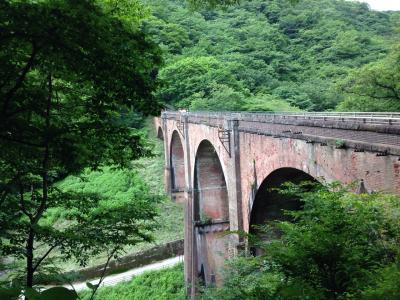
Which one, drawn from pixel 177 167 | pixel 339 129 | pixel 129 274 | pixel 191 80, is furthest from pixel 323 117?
pixel 191 80

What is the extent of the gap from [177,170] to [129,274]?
11.9 m

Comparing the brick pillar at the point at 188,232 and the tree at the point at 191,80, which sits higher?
the tree at the point at 191,80

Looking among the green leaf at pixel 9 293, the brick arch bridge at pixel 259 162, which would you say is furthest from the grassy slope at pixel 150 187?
the green leaf at pixel 9 293

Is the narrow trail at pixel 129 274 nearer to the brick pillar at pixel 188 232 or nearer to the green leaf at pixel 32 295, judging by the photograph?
the brick pillar at pixel 188 232

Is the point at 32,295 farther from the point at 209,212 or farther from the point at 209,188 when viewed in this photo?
the point at 209,188

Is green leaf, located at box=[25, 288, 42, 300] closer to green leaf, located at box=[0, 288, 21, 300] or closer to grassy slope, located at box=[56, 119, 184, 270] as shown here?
green leaf, located at box=[0, 288, 21, 300]

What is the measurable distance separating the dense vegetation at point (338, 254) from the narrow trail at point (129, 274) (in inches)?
826

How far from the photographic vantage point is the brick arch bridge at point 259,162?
7.05 m

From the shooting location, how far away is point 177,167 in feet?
114

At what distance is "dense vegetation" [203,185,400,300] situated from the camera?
3.73m

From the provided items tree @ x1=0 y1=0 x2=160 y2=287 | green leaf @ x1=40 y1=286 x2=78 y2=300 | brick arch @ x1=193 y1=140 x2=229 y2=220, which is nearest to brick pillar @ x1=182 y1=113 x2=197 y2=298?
brick arch @ x1=193 y1=140 x2=229 y2=220

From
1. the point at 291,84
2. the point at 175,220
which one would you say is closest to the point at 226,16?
the point at 291,84

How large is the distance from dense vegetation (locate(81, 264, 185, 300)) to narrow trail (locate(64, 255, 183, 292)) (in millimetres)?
960

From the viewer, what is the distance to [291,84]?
4366 centimetres
